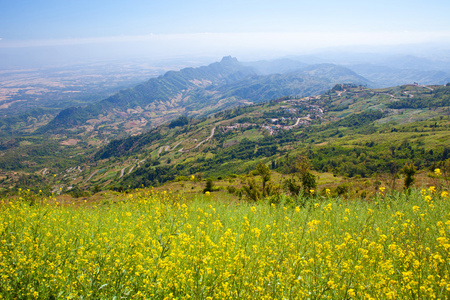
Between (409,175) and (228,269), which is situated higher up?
(228,269)

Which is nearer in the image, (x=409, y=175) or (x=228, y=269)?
(x=228, y=269)

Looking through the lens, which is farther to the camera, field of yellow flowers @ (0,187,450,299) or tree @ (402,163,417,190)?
tree @ (402,163,417,190)

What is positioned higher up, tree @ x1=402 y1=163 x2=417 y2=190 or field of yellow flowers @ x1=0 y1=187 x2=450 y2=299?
field of yellow flowers @ x1=0 y1=187 x2=450 y2=299

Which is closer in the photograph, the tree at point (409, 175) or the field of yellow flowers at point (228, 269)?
the field of yellow flowers at point (228, 269)

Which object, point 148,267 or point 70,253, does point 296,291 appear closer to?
point 148,267

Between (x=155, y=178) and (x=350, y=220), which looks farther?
(x=155, y=178)

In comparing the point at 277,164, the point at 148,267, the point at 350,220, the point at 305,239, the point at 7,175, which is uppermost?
the point at 148,267

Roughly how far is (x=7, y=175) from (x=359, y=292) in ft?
828

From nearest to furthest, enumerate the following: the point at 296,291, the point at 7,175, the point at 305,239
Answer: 1. the point at 296,291
2. the point at 305,239
3. the point at 7,175

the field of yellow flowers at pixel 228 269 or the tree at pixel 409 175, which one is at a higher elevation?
the field of yellow flowers at pixel 228 269

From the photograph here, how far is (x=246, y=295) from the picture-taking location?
3.71 meters

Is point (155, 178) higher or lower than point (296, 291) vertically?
lower

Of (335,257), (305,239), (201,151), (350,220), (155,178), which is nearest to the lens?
(335,257)

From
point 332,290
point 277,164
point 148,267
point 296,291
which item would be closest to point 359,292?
point 332,290
